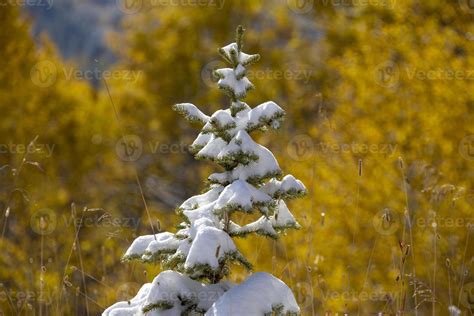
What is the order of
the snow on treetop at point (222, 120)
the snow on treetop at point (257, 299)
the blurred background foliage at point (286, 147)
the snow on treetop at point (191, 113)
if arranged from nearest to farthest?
the snow on treetop at point (257, 299)
the snow on treetop at point (222, 120)
the snow on treetop at point (191, 113)
the blurred background foliage at point (286, 147)

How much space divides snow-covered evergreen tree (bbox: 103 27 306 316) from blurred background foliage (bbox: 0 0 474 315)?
1.84 feet

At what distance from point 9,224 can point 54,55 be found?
22.4ft

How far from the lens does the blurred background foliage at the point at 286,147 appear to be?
20.0 ft

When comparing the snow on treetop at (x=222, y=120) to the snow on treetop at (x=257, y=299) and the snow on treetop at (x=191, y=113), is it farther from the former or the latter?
the snow on treetop at (x=257, y=299)

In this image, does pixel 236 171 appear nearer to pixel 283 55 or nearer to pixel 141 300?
pixel 141 300

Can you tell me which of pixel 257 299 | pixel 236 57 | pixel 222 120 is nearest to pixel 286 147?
pixel 236 57

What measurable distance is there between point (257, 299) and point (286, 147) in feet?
31.6

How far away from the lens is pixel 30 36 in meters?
15.1

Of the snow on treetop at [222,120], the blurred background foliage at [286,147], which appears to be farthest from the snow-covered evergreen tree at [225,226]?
the blurred background foliage at [286,147]

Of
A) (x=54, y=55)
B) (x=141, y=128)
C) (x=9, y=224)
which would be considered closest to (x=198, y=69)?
(x=141, y=128)

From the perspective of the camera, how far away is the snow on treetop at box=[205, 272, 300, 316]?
2.64m

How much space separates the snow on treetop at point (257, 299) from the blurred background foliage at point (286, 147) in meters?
0.75

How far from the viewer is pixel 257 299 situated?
2.72 m

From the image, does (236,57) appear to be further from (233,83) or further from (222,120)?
(222,120)
